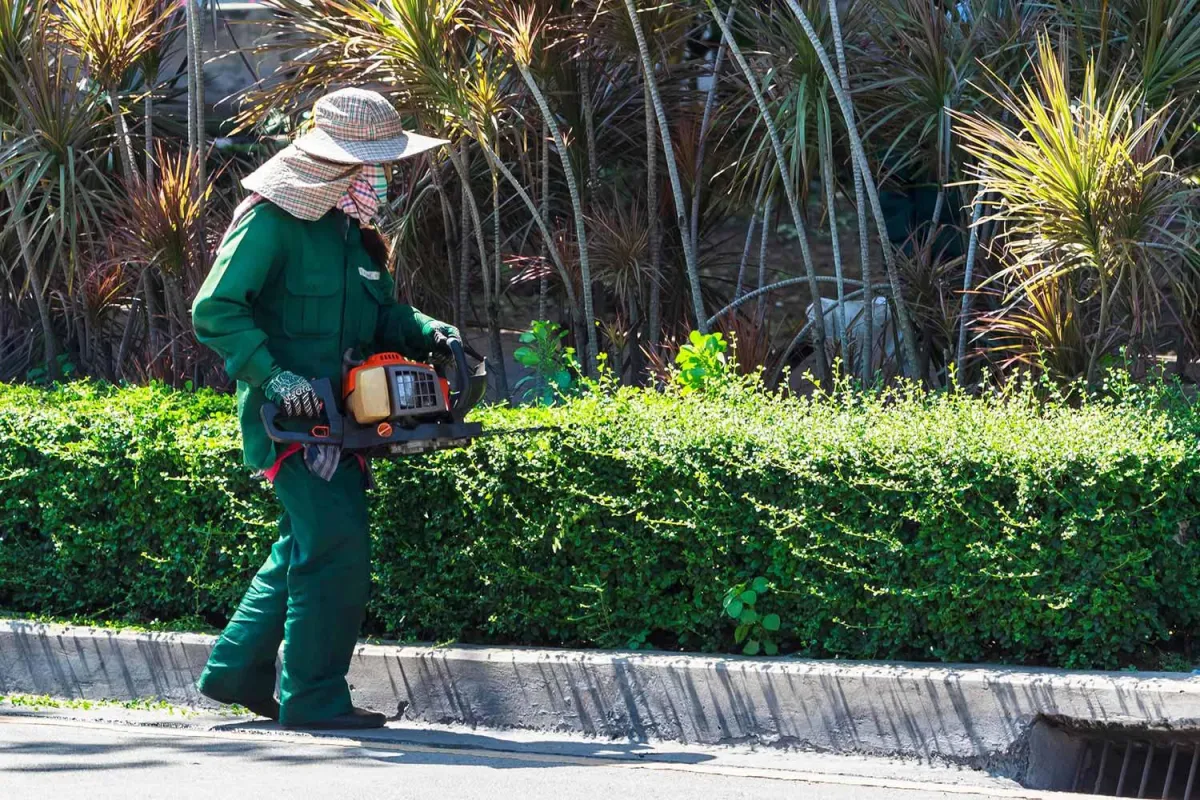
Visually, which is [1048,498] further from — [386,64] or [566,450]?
[386,64]

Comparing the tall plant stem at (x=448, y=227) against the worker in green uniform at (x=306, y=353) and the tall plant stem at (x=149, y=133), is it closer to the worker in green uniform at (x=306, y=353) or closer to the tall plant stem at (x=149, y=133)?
the tall plant stem at (x=149, y=133)

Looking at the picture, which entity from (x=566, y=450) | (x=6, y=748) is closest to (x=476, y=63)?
(x=566, y=450)

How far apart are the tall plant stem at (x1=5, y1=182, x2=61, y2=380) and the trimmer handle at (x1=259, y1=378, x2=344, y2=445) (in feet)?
11.6

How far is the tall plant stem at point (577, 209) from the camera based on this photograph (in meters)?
7.10

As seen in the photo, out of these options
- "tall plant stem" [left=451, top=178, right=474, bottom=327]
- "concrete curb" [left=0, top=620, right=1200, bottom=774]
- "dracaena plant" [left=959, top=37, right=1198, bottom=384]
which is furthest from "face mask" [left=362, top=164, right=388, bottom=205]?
"tall plant stem" [left=451, top=178, right=474, bottom=327]

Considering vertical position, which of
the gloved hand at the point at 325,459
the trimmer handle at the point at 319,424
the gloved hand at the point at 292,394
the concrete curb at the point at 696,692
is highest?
the gloved hand at the point at 292,394

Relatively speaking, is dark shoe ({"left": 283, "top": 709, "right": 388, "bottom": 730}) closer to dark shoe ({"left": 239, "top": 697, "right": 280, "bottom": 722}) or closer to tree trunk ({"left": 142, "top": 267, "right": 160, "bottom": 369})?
dark shoe ({"left": 239, "top": 697, "right": 280, "bottom": 722})

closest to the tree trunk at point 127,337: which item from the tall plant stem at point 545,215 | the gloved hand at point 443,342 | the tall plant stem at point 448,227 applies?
the tall plant stem at point 448,227

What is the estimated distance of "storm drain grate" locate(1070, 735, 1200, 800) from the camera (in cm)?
502

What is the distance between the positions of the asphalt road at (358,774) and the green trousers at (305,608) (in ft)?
0.51

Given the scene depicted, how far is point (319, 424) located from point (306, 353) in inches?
13.0

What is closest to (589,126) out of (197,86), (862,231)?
(862,231)

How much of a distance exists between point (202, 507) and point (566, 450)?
4.84ft

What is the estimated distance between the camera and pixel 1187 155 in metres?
7.22
